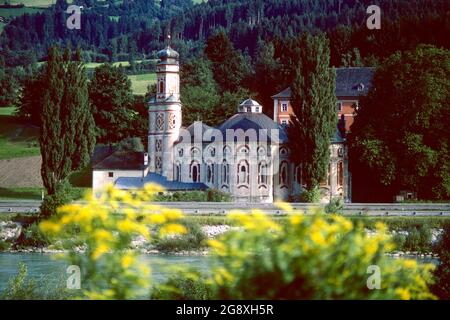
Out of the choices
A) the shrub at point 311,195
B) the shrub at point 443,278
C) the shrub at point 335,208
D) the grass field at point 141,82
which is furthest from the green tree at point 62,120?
the grass field at point 141,82

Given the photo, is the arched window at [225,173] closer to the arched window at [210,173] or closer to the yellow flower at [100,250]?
the arched window at [210,173]

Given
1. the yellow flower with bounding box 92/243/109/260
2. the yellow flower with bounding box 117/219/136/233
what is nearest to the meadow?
the yellow flower with bounding box 92/243/109/260

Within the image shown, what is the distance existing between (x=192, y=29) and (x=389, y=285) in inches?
3058

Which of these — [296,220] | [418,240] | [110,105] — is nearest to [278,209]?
[418,240]

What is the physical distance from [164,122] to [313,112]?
7708 mm

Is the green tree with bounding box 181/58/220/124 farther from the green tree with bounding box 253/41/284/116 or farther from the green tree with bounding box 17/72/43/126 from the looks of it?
the green tree with bounding box 17/72/43/126

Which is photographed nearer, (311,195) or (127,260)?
(127,260)

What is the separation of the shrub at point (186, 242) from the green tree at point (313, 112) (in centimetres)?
805

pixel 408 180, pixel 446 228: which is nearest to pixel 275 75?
pixel 408 180

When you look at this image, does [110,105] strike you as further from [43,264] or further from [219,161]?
[43,264]

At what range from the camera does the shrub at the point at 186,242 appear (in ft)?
108

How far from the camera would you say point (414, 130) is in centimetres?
4091

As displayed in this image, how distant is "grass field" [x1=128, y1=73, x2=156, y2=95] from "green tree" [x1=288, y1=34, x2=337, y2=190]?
91.0 feet
